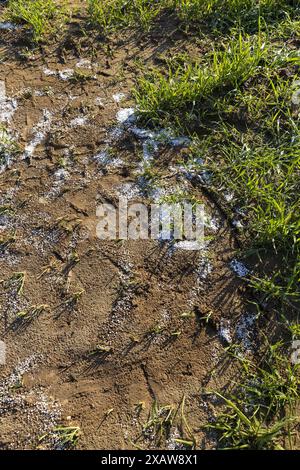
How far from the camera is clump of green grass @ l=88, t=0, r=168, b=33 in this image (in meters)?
3.70

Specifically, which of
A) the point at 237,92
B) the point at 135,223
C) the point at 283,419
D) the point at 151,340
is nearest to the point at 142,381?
the point at 151,340

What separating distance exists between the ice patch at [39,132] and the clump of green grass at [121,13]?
105 cm

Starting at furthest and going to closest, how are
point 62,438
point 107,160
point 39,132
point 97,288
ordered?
point 39,132, point 107,160, point 97,288, point 62,438

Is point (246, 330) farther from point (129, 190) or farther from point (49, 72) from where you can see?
point (49, 72)

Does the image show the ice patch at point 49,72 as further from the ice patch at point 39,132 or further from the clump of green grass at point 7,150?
the clump of green grass at point 7,150

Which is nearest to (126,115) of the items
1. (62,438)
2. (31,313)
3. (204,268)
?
(204,268)

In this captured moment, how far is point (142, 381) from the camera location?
2285mm

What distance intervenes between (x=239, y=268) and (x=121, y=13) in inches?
101

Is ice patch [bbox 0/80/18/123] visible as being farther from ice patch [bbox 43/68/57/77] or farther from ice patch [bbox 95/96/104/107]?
ice patch [bbox 95/96/104/107]

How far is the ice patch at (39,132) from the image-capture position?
121 inches

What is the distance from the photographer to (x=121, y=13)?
3.74 metres

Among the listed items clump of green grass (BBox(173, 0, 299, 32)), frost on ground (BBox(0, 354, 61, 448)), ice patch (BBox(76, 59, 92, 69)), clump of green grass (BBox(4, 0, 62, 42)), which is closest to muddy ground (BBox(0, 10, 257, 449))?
frost on ground (BBox(0, 354, 61, 448))

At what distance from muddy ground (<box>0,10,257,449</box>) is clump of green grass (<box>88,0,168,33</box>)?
2.05ft

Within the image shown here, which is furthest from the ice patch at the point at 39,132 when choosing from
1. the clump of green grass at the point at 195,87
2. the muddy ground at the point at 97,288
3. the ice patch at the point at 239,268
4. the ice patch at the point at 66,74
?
the ice patch at the point at 239,268
